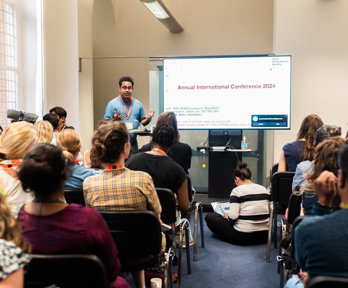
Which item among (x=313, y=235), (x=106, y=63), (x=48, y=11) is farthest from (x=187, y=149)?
(x=106, y=63)

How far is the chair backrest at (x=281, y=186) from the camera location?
11.0 ft

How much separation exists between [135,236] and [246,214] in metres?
1.98

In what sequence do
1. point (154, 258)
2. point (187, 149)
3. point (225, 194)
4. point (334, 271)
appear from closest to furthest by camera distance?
point (334, 271)
point (154, 258)
point (187, 149)
point (225, 194)

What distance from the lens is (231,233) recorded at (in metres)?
3.91

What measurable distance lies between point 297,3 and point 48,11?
3.62 metres

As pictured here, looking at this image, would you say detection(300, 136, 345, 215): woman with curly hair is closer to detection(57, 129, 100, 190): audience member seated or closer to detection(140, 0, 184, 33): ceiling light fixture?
detection(57, 129, 100, 190): audience member seated

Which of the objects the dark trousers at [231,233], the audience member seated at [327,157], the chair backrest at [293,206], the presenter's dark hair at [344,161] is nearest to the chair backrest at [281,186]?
the dark trousers at [231,233]

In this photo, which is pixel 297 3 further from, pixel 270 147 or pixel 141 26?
pixel 141 26

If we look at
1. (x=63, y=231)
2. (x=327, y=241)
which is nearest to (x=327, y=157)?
(x=327, y=241)

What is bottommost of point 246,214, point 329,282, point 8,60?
point 246,214

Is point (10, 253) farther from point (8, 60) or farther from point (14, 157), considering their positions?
point (8, 60)

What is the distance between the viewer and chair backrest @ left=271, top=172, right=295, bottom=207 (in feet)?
11.0

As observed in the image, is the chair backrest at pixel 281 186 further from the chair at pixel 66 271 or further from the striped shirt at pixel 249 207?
the chair at pixel 66 271

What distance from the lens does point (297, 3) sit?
19.2ft
